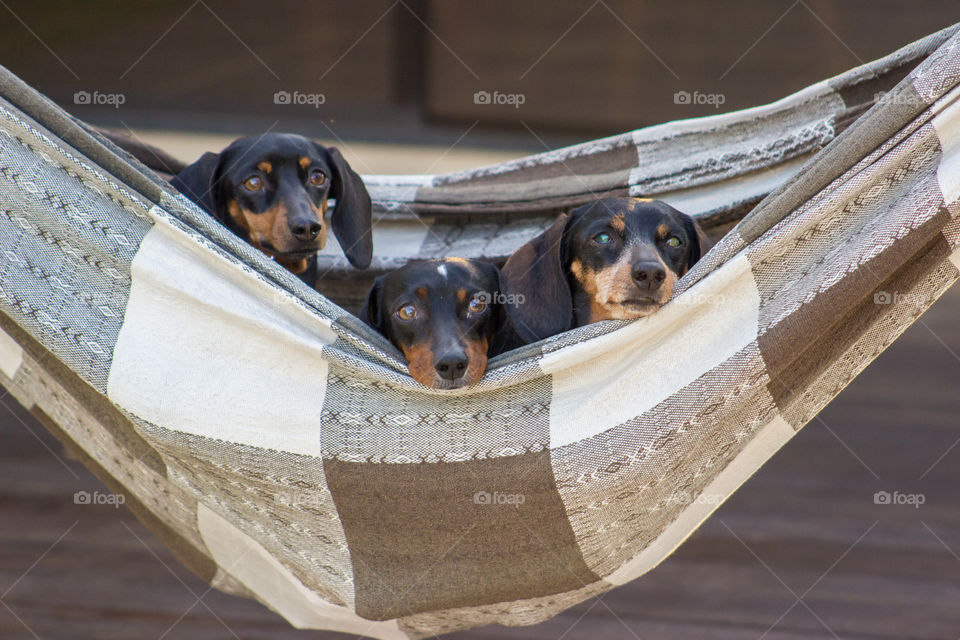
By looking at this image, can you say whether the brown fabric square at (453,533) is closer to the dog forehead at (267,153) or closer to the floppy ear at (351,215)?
the floppy ear at (351,215)

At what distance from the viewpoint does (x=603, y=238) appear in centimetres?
187

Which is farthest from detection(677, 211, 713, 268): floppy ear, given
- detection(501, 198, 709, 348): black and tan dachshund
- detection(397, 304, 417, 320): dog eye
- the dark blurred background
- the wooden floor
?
the dark blurred background

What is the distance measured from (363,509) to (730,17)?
4.94 metres

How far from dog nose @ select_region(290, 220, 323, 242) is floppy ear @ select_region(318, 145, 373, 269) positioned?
0.37ft

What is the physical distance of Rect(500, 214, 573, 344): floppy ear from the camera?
1825 mm

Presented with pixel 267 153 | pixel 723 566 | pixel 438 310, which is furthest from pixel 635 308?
pixel 723 566

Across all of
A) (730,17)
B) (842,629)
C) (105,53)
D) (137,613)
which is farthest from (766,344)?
(105,53)

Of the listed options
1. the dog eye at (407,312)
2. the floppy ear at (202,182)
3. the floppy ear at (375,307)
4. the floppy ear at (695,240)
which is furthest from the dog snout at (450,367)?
the floppy ear at (202,182)

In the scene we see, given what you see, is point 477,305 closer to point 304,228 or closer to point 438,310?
point 438,310

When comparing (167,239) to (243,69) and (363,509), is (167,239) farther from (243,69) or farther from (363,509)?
(243,69)

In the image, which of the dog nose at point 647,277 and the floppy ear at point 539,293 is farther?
the floppy ear at point 539,293

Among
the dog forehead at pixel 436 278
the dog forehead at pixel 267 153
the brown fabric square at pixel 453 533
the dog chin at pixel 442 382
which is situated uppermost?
the dog forehead at pixel 267 153

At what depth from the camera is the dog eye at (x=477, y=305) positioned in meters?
1.85

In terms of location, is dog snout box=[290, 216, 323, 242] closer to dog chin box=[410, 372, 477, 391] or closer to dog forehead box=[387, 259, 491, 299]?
dog forehead box=[387, 259, 491, 299]
